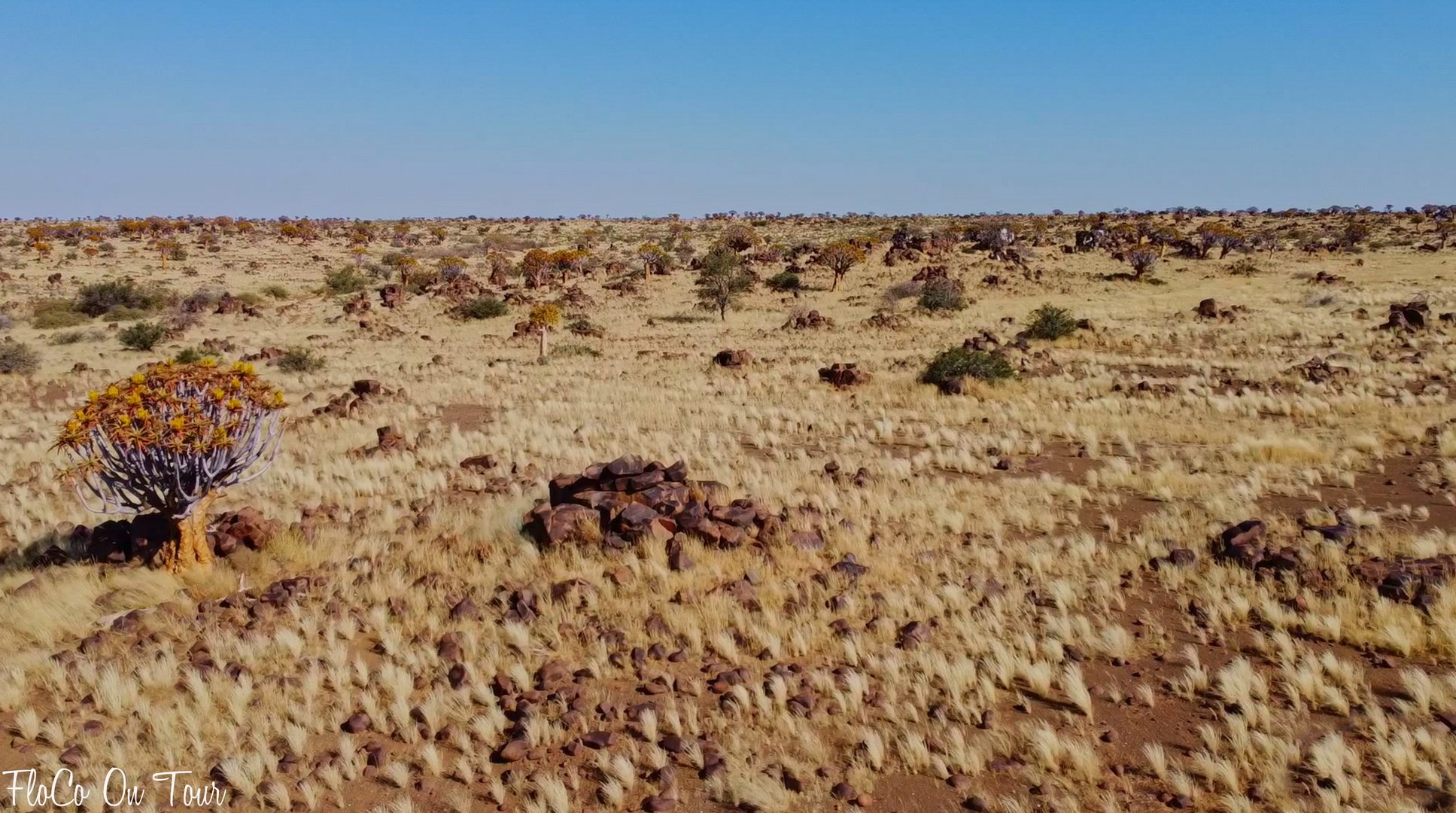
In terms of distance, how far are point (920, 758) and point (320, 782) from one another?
372cm

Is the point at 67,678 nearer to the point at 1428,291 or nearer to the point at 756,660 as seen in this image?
the point at 756,660

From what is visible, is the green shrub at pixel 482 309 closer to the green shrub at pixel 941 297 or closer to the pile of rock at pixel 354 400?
the pile of rock at pixel 354 400

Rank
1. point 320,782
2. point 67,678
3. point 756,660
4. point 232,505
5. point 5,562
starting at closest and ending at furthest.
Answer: point 320,782, point 67,678, point 756,660, point 5,562, point 232,505

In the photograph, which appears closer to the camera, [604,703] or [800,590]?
[604,703]

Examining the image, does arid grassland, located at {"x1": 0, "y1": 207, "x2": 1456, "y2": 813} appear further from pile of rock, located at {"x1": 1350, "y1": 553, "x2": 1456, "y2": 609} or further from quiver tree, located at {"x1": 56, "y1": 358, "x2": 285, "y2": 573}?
quiver tree, located at {"x1": 56, "y1": 358, "x2": 285, "y2": 573}

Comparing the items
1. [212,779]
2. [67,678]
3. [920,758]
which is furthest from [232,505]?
[920,758]

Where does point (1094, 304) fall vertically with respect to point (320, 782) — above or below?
above

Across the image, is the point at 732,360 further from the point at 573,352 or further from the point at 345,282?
the point at 345,282

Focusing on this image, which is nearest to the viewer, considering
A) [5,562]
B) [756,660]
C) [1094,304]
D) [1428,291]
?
[756,660]

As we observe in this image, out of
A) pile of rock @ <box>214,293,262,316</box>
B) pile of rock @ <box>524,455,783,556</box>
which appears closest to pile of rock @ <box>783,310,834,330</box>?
pile of rock @ <box>524,455,783,556</box>

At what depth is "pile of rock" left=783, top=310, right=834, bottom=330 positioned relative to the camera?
3231 centimetres

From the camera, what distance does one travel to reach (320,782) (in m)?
4.89

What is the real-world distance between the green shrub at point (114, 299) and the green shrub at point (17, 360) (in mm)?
12879

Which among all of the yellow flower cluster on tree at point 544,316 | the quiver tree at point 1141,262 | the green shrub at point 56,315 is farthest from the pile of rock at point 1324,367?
the green shrub at point 56,315
